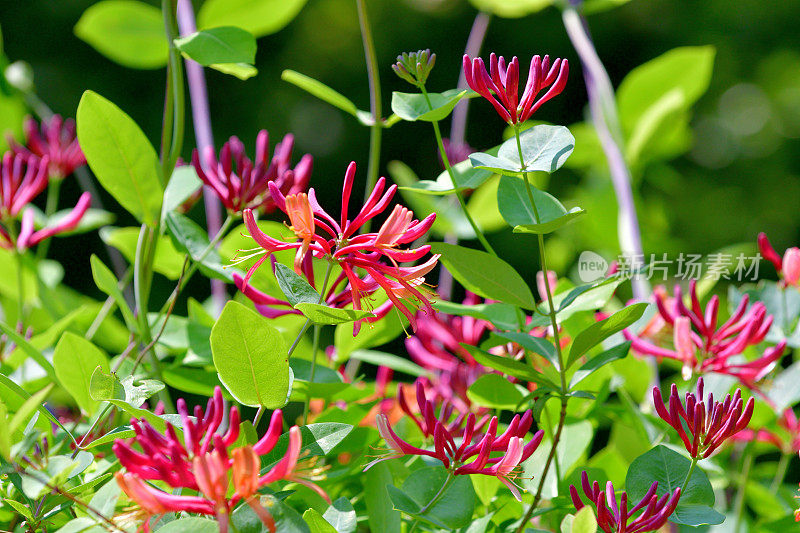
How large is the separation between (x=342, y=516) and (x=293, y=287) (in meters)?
0.08

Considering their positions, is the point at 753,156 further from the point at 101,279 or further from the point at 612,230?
the point at 101,279

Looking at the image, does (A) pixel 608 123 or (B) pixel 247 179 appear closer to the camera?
(B) pixel 247 179

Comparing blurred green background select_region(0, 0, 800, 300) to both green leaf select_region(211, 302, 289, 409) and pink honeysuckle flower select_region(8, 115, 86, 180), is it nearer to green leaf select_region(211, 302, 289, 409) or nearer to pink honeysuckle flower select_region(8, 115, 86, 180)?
pink honeysuckle flower select_region(8, 115, 86, 180)

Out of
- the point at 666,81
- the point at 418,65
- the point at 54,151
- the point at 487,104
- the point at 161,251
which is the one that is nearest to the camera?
the point at 418,65

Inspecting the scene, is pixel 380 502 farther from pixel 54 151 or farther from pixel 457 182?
pixel 54 151

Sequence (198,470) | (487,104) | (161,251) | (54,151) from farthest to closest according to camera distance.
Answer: (487,104) → (54,151) → (161,251) → (198,470)

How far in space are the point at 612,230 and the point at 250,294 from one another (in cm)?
55

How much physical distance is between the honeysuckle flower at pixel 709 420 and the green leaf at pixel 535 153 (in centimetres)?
9

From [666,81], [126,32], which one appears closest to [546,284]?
[126,32]

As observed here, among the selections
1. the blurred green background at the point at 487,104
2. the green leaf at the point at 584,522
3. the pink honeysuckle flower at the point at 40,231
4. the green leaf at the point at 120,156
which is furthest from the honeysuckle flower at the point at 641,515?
the blurred green background at the point at 487,104

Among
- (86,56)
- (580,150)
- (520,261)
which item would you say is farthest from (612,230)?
(86,56)

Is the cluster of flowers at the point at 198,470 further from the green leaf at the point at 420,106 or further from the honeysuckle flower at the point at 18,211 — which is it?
the honeysuckle flower at the point at 18,211

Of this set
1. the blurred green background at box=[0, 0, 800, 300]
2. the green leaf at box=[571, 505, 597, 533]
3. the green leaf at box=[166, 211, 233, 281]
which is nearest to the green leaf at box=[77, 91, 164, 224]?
the green leaf at box=[166, 211, 233, 281]

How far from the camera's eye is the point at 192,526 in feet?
0.73
